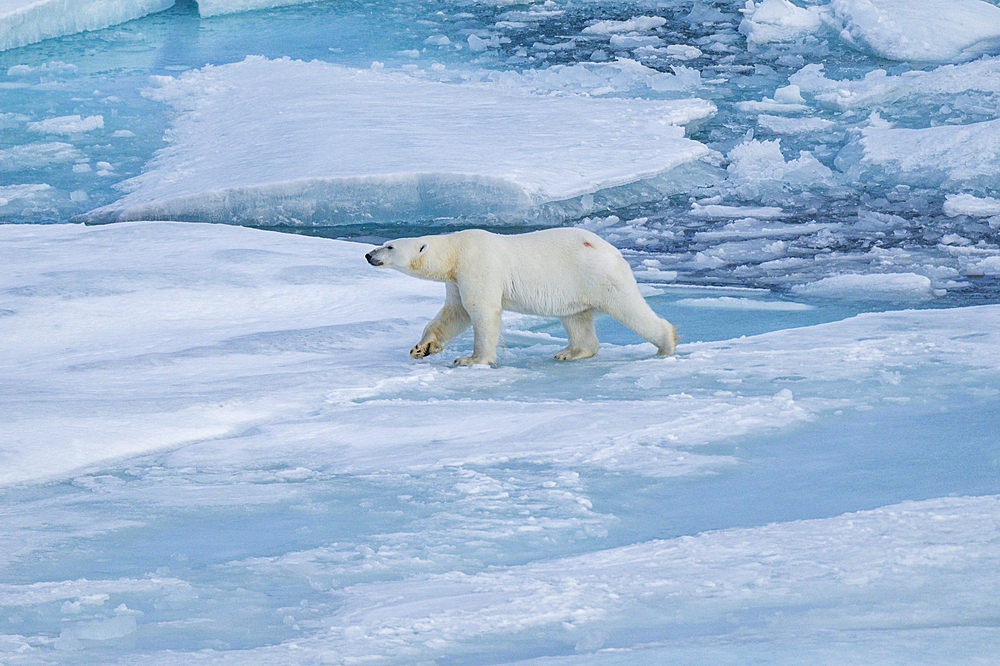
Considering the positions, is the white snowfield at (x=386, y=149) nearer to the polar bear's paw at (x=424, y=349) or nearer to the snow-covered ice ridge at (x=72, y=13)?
the polar bear's paw at (x=424, y=349)

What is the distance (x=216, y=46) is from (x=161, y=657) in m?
12.3

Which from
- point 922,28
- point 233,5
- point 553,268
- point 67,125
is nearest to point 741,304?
point 553,268

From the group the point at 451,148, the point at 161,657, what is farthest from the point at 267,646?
the point at 451,148

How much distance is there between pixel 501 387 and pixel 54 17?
40.2 feet

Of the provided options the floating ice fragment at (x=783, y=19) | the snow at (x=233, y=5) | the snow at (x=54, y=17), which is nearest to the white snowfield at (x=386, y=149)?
the floating ice fragment at (x=783, y=19)

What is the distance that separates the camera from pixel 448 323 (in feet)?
13.7

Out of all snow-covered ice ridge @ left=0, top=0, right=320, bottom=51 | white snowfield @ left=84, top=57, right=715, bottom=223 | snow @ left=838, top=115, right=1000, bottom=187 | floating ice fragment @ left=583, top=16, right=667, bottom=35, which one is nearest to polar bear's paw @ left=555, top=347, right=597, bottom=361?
white snowfield @ left=84, top=57, right=715, bottom=223

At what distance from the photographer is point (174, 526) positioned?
99.7 inches

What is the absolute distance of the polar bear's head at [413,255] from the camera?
3.94m

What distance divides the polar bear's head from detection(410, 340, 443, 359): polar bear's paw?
275 millimetres

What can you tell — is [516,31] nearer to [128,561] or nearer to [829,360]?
[829,360]

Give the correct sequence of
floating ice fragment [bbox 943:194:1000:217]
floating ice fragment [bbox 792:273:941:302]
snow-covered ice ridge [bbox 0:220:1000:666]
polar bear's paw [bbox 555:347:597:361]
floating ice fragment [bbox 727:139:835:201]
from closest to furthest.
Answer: snow-covered ice ridge [bbox 0:220:1000:666] < polar bear's paw [bbox 555:347:597:361] < floating ice fragment [bbox 792:273:941:302] < floating ice fragment [bbox 943:194:1000:217] < floating ice fragment [bbox 727:139:835:201]

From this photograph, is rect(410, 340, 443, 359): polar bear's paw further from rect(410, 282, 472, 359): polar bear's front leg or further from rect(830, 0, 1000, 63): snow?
rect(830, 0, 1000, 63): snow

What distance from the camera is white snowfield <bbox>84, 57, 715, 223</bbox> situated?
7.21 meters
